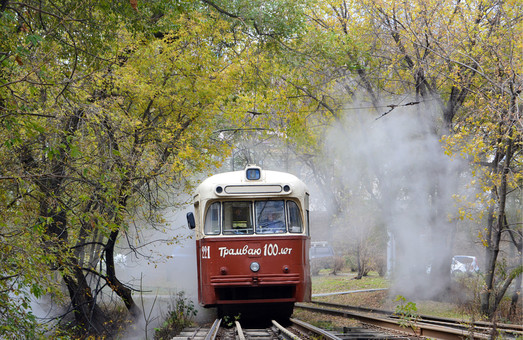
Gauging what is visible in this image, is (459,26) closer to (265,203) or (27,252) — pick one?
(265,203)

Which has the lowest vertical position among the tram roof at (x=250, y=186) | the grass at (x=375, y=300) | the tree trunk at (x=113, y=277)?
the grass at (x=375, y=300)

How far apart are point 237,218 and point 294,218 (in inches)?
45.2

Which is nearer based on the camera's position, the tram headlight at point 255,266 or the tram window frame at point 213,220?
the tram headlight at point 255,266

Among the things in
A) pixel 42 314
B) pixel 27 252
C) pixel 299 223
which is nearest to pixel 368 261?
pixel 42 314

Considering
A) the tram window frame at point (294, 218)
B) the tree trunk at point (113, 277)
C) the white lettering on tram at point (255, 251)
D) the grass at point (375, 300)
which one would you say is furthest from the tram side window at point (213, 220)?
the grass at point (375, 300)

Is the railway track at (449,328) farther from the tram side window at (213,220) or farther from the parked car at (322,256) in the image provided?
the parked car at (322,256)

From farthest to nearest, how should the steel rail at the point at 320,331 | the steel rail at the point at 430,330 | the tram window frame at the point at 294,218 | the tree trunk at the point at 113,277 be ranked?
1. the tree trunk at the point at 113,277
2. the tram window frame at the point at 294,218
3. the steel rail at the point at 320,331
4. the steel rail at the point at 430,330

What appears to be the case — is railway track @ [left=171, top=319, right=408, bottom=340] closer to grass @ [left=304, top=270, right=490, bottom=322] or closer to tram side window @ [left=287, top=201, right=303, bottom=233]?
tram side window @ [left=287, top=201, right=303, bottom=233]

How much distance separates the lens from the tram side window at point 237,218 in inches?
469

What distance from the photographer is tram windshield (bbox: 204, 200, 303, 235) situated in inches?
470

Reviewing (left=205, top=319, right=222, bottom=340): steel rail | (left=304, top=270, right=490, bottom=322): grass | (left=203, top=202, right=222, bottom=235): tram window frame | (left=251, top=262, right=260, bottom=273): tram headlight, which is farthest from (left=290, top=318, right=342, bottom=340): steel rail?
(left=304, top=270, right=490, bottom=322): grass

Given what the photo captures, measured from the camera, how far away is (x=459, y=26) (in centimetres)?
1561

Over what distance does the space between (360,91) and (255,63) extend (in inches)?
266

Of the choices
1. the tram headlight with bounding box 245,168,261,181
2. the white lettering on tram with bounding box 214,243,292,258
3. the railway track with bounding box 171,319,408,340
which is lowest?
the railway track with bounding box 171,319,408,340
